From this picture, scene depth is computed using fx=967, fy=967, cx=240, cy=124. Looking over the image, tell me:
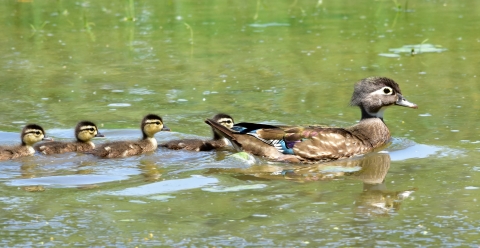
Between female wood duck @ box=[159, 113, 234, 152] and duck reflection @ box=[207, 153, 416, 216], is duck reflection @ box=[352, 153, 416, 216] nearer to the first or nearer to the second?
duck reflection @ box=[207, 153, 416, 216]

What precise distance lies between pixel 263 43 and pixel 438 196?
7.74 meters

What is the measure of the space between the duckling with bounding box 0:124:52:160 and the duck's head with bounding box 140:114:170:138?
1001 millimetres

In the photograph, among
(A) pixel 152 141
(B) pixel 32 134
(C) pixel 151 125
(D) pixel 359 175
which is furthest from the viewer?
(A) pixel 152 141

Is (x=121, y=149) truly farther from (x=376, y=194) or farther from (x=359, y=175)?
Result: (x=376, y=194)

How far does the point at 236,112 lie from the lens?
10.8 meters

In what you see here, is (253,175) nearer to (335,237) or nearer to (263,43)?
(335,237)

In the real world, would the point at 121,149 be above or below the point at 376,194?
above

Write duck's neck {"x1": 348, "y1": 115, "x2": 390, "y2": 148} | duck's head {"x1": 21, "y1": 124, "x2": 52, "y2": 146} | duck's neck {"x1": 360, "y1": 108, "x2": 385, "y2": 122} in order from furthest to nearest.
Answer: duck's neck {"x1": 360, "y1": 108, "x2": 385, "y2": 122} < duck's neck {"x1": 348, "y1": 115, "x2": 390, "y2": 148} < duck's head {"x1": 21, "y1": 124, "x2": 52, "y2": 146}

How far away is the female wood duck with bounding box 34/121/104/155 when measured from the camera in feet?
31.4

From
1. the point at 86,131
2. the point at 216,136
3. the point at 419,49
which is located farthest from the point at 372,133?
the point at 419,49

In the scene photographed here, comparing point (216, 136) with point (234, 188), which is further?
point (216, 136)

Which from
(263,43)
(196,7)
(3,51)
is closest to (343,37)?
(263,43)

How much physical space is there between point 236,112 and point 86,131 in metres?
1.89

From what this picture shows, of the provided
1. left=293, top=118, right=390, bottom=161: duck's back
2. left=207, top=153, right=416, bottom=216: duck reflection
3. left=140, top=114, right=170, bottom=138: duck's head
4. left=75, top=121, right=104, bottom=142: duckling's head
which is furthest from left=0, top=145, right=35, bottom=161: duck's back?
left=293, top=118, right=390, bottom=161: duck's back
